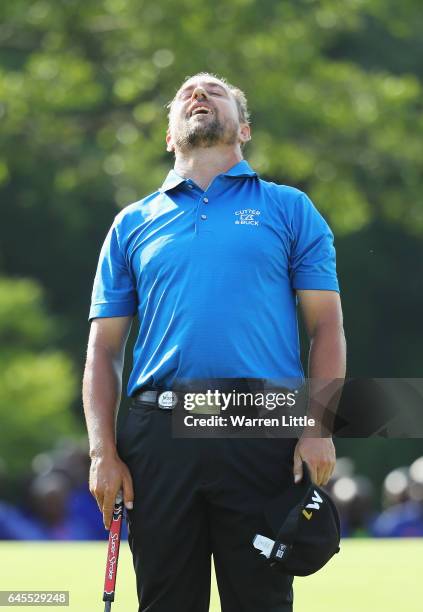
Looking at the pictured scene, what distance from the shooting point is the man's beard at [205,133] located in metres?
4.27

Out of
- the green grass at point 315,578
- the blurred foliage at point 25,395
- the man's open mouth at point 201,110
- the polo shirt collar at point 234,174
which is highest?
the blurred foliage at point 25,395

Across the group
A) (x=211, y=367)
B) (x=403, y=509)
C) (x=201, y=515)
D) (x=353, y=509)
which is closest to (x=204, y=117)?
(x=211, y=367)

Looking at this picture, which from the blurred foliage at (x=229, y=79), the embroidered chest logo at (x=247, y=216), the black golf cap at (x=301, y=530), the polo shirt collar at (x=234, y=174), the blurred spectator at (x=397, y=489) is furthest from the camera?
the blurred foliage at (x=229, y=79)

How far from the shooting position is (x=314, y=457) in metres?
3.95

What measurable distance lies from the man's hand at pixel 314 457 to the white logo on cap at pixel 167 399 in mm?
384

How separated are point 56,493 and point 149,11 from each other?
4.91 meters

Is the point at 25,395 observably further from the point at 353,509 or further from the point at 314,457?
the point at 314,457

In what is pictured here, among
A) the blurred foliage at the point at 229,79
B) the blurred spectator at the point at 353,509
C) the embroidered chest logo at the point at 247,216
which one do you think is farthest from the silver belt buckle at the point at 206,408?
the blurred foliage at the point at 229,79

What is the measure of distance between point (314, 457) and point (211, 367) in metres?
0.40

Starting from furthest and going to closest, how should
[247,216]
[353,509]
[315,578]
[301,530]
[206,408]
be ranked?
[353,509]
[315,578]
[247,216]
[206,408]
[301,530]

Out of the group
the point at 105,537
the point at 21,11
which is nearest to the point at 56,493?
the point at 105,537

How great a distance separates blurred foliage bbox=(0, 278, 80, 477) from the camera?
18.9 meters

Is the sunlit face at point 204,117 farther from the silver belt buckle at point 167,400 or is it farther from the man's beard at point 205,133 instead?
the silver belt buckle at point 167,400

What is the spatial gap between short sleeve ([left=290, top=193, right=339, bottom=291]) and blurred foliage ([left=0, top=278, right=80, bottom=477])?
48.7 ft
